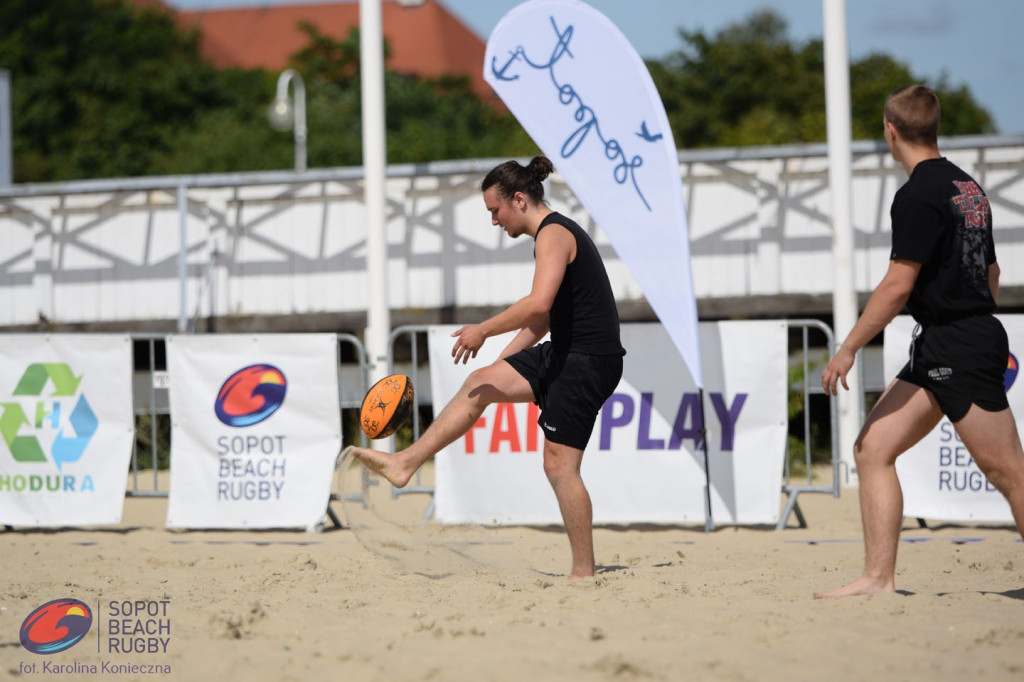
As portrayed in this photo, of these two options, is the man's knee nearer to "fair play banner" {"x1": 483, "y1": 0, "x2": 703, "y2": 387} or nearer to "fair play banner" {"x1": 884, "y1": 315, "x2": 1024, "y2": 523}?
"fair play banner" {"x1": 483, "y1": 0, "x2": 703, "y2": 387}

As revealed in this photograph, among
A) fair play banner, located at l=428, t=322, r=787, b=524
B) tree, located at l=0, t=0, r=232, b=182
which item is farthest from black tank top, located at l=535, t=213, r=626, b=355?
tree, located at l=0, t=0, r=232, b=182

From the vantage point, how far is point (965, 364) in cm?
397

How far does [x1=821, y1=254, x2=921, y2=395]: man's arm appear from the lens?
3965 millimetres

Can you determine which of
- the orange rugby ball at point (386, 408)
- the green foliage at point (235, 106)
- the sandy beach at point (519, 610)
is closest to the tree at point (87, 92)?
the green foliage at point (235, 106)

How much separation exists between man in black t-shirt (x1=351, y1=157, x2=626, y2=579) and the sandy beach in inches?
18.0

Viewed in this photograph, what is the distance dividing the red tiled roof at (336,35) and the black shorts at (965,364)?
178ft

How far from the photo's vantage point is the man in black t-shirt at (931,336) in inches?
156

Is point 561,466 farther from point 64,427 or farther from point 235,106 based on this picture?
point 235,106

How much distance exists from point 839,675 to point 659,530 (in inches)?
160

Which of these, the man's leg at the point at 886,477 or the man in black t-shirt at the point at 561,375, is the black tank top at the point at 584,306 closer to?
the man in black t-shirt at the point at 561,375

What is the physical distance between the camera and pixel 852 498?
26.2ft

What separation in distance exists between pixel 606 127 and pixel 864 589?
3.60 m

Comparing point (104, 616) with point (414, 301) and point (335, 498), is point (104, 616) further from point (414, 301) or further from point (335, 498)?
point (414, 301)

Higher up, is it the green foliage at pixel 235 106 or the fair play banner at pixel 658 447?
the green foliage at pixel 235 106
